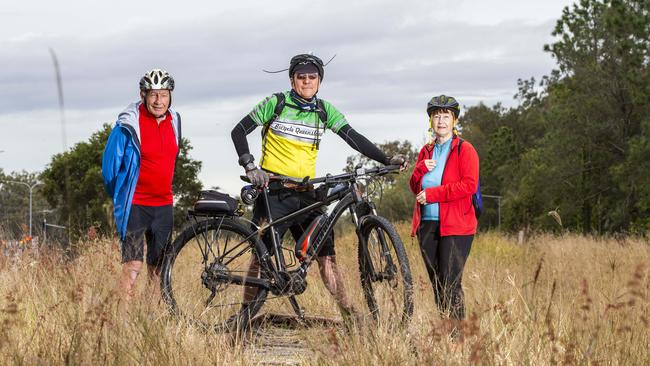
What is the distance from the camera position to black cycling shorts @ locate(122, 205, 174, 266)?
724 cm

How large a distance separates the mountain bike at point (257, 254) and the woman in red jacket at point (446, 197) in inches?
12.8

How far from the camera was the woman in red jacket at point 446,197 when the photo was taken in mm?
6957

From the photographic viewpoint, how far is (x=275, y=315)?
8430 mm

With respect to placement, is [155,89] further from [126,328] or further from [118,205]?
[126,328]

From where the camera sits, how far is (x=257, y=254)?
7.30 metres

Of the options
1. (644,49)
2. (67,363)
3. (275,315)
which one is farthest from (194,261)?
(644,49)

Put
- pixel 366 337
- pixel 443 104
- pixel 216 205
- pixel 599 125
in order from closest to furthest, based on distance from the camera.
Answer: pixel 366 337 < pixel 443 104 < pixel 216 205 < pixel 599 125

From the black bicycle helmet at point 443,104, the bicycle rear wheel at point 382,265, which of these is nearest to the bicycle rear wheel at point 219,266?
the bicycle rear wheel at point 382,265

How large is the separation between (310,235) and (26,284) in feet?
7.81

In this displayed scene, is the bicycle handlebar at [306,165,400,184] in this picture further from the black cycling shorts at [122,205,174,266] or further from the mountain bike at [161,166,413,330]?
the black cycling shorts at [122,205,174,266]

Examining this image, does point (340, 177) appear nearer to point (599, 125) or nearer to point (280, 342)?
point (280, 342)

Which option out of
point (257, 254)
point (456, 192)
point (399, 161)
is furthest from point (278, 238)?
point (456, 192)

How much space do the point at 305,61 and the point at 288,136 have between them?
567 mm

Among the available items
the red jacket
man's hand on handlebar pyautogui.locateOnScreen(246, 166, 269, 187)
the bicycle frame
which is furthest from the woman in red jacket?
man's hand on handlebar pyautogui.locateOnScreen(246, 166, 269, 187)
